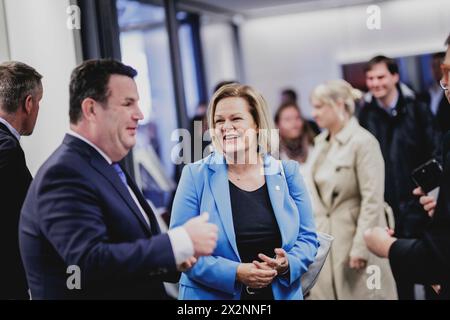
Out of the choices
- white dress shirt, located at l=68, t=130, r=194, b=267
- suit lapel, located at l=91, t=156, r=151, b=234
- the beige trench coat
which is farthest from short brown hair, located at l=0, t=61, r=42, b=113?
the beige trench coat

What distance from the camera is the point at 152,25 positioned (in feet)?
19.1

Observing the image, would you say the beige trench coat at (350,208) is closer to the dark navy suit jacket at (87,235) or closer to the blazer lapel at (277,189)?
the blazer lapel at (277,189)

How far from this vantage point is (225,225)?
2201mm

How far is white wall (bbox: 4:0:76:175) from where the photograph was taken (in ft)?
8.86

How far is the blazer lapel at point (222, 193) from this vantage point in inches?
86.8

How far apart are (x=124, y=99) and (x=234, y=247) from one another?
2.19 ft

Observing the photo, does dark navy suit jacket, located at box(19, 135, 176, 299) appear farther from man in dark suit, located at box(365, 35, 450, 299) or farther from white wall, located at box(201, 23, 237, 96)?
white wall, located at box(201, 23, 237, 96)

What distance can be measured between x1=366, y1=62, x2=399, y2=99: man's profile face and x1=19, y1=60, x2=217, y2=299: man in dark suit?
2.03 meters

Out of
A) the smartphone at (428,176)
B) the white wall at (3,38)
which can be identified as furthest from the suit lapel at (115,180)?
the smartphone at (428,176)

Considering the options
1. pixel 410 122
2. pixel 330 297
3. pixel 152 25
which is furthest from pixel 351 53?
pixel 330 297

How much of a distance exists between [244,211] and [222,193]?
11 centimetres

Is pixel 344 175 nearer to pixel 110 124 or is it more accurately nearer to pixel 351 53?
pixel 110 124

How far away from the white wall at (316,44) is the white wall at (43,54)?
4.43 m

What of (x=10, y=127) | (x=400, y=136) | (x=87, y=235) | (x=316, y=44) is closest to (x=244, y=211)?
(x=87, y=235)
